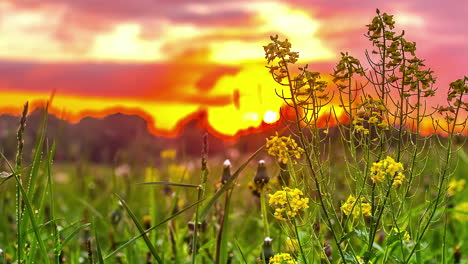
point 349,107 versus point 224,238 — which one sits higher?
point 349,107

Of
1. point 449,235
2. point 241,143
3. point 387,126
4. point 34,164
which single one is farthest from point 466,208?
point 34,164

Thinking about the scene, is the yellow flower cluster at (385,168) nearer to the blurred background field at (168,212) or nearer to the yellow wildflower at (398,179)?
the yellow wildflower at (398,179)

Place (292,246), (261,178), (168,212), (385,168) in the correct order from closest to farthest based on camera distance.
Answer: (385,168) < (292,246) < (261,178) < (168,212)

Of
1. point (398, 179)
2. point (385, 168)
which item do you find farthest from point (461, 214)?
point (385, 168)

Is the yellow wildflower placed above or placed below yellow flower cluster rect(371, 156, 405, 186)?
below

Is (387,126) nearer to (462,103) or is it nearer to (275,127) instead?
(462,103)

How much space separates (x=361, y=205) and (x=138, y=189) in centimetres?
550

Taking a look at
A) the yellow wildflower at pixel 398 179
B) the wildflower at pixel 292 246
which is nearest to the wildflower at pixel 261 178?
the wildflower at pixel 292 246

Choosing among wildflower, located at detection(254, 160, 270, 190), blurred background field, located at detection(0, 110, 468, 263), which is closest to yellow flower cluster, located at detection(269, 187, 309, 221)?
blurred background field, located at detection(0, 110, 468, 263)

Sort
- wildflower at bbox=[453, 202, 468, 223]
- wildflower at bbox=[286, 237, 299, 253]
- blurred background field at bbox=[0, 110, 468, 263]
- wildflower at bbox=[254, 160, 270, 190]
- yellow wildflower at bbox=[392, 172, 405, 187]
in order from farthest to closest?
wildflower at bbox=[453, 202, 468, 223] → blurred background field at bbox=[0, 110, 468, 263] → wildflower at bbox=[254, 160, 270, 190] → wildflower at bbox=[286, 237, 299, 253] → yellow wildflower at bbox=[392, 172, 405, 187]

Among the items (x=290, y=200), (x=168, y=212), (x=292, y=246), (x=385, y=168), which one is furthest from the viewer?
(x=168, y=212)

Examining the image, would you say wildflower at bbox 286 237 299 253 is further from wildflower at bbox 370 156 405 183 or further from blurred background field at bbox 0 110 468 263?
wildflower at bbox 370 156 405 183

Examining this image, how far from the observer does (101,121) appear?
20969mm

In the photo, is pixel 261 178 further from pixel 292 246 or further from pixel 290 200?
pixel 290 200
